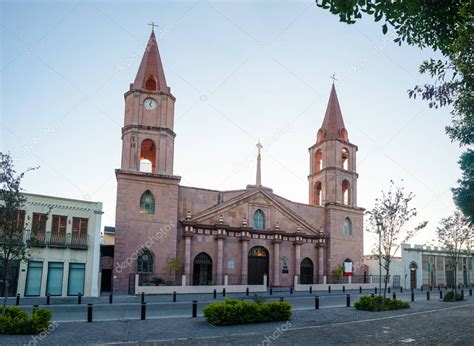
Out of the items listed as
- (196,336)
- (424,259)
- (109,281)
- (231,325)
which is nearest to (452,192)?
(231,325)

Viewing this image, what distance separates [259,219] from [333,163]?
1039cm

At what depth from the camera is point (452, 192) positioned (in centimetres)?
2169

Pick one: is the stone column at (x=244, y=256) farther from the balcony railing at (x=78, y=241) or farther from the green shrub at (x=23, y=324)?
the green shrub at (x=23, y=324)

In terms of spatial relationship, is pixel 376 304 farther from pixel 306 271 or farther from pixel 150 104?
pixel 150 104

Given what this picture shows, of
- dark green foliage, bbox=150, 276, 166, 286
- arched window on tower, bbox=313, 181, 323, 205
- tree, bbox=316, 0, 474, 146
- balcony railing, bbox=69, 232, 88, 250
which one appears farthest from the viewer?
arched window on tower, bbox=313, 181, 323, 205

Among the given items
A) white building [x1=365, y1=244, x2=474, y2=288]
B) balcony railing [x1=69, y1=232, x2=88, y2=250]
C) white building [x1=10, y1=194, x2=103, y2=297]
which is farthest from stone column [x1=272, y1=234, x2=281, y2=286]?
balcony railing [x1=69, y1=232, x2=88, y2=250]

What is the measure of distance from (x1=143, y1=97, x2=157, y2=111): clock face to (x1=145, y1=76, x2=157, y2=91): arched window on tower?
4.46ft

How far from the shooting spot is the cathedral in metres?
33.1

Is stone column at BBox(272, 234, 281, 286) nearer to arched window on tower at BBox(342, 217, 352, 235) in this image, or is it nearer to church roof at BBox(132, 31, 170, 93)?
arched window on tower at BBox(342, 217, 352, 235)

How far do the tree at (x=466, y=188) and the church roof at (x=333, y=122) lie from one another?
24.0 metres

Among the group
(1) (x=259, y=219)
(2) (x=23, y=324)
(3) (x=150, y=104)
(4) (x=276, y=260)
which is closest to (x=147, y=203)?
(3) (x=150, y=104)

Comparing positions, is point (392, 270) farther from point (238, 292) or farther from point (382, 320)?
point (382, 320)

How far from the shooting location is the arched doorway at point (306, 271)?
4160cm

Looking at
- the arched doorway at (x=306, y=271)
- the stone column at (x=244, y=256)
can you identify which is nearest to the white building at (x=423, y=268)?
the arched doorway at (x=306, y=271)
